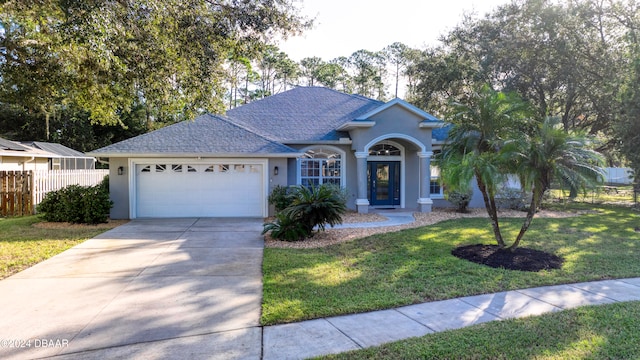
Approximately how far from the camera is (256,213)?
14492 millimetres

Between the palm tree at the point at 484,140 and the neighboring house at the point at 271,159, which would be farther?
the neighboring house at the point at 271,159

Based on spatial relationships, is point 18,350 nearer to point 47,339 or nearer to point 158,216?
point 47,339

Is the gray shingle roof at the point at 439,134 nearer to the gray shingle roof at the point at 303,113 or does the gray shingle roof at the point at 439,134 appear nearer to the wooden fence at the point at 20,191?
the gray shingle roof at the point at 303,113

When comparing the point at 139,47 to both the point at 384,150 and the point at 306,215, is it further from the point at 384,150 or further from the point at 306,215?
the point at 384,150

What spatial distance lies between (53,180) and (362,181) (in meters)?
13.4

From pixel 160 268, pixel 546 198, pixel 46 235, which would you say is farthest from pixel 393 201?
pixel 46 235

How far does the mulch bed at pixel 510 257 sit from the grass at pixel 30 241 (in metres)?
8.95

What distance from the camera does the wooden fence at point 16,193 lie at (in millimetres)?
15055

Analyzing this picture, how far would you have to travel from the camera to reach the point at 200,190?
14.2 metres

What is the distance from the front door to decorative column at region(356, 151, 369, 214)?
1.55m

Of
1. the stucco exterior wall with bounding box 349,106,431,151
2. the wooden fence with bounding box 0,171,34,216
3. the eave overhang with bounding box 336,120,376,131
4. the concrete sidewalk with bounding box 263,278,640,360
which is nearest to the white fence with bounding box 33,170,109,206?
the wooden fence with bounding box 0,171,34,216

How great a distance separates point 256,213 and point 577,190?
10.2 metres

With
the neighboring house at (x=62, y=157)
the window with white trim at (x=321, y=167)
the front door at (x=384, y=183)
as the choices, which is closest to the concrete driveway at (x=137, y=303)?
the window with white trim at (x=321, y=167)

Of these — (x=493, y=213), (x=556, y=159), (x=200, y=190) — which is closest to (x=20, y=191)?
(x=200, y=190)
